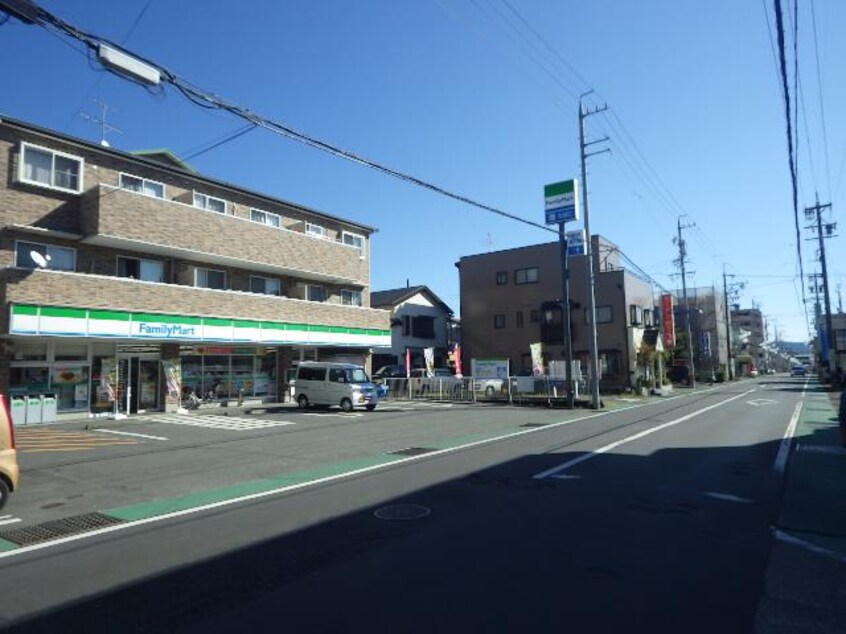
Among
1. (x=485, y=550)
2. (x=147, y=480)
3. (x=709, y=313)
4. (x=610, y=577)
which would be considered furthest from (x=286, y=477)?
(x=709, y=313)

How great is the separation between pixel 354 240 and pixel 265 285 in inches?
296

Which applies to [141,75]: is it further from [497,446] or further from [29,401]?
[29,401]

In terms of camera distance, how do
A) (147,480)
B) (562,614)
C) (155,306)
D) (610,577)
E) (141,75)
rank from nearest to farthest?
(562,614), (610,577), (141,75), (147,480), (155,306)

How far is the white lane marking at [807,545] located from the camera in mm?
6210

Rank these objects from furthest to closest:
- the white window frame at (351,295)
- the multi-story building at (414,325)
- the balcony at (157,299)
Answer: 1. the multi-story building at (414,325)
2. the white window frame at (351,295)
3. the balcony at (157,299)

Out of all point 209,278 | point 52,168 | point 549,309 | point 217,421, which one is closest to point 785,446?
point 217,421

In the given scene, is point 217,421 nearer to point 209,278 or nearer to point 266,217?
point 209,278

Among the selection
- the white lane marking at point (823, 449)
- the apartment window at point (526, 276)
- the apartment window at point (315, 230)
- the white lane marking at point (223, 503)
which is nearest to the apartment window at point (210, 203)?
the apartment window at point (315, 230)

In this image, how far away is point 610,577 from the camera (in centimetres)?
548

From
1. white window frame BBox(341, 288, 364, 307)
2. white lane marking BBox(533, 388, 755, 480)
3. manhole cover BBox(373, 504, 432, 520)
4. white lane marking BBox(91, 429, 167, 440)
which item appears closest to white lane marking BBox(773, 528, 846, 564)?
white lane marking BBox(533, 388, 755, 480)

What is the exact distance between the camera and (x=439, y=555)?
6.10 m

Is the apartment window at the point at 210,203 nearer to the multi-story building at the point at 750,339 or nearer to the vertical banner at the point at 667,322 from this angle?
the vertical banner at the point at 667,322

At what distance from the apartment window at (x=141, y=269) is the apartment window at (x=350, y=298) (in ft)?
36.3

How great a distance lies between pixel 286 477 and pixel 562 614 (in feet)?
23.4
